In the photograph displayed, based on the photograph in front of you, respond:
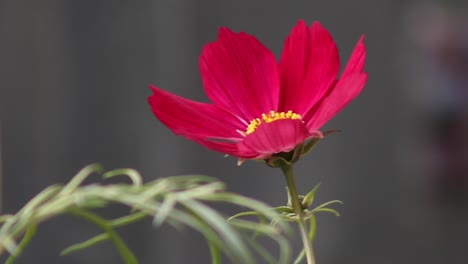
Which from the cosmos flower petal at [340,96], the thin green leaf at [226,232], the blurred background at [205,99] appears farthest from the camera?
the blurred background at [205,99]

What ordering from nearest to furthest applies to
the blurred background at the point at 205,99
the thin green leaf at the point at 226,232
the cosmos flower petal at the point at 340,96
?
1. the thin green leaf at the point at 226,232
2. the cosmos flower petal at the point at 340,96
3. the blurred background at the point at 205,99

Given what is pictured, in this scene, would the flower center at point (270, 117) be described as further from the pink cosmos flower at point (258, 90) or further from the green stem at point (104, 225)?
the green stem at point (104, 225)

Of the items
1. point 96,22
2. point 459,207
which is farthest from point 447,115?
point 96,22

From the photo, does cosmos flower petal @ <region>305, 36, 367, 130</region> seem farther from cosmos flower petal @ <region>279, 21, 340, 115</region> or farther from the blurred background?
the blurred background

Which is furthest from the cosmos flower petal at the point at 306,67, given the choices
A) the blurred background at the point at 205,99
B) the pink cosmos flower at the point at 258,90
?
the blurred background at the point at 205,99

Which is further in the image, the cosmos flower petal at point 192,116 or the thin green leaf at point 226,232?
the cosmos flower petal at point 192,116

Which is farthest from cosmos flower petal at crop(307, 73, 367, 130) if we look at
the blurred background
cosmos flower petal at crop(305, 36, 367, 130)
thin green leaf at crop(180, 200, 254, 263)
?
the blurred background

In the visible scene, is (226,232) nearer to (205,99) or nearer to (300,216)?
(300,216)

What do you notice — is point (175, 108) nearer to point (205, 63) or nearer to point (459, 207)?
point (205, 63)
